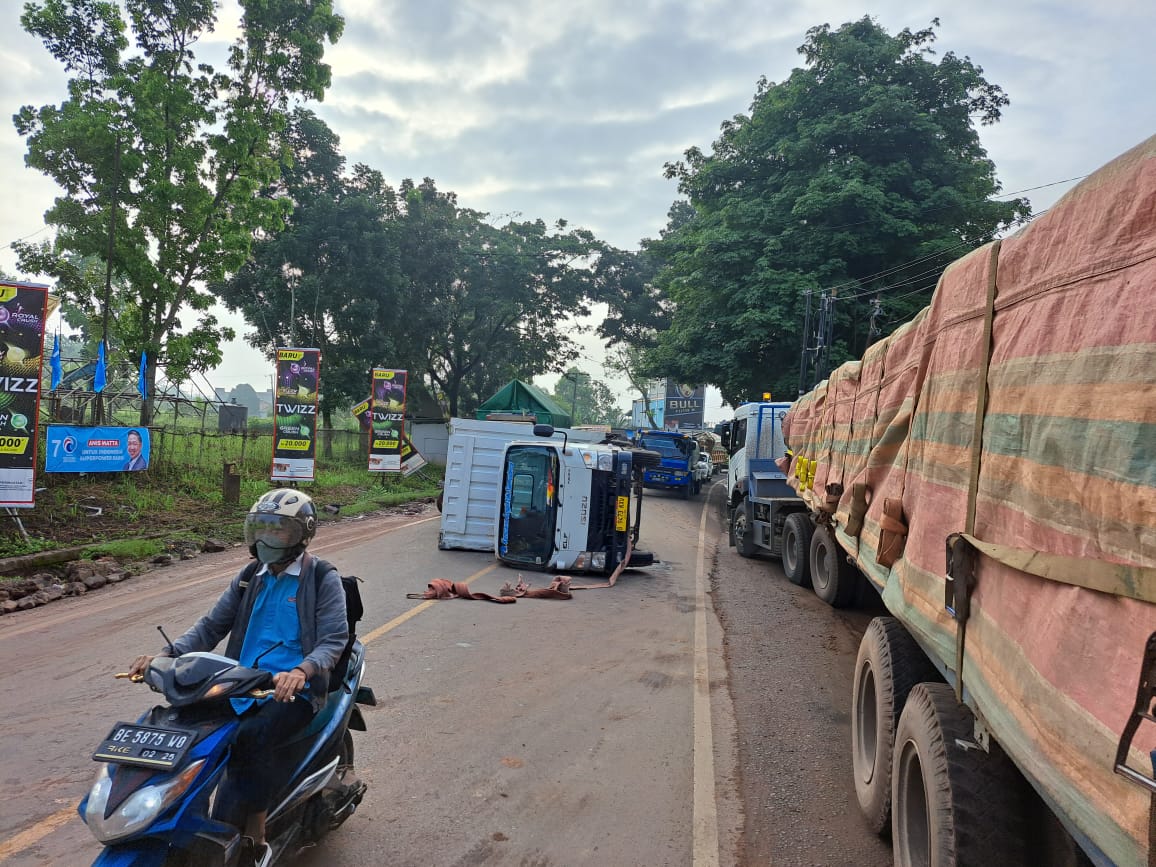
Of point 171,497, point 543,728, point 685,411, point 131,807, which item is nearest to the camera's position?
point 131,807

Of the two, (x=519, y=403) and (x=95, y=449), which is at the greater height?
(x=519, y=403)

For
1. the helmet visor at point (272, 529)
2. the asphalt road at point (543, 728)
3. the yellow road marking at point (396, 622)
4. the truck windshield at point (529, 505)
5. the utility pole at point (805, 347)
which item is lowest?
the yellow road marking at point (396, 622)

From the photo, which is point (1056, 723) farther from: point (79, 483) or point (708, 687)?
point (79, 483)

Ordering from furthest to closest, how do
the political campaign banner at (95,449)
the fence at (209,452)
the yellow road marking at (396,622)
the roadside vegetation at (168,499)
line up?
1. the fence at (209,452)
2. the political campaign banner at (95,449)
3. the roadside vegetation at (168,499)
4. the yellow road marking at (396,622)

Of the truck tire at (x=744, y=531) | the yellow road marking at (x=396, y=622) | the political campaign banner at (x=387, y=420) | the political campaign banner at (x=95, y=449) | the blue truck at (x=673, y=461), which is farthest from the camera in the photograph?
the blue truck at (x=673, y=461)

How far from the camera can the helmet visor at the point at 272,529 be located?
3.23 metres

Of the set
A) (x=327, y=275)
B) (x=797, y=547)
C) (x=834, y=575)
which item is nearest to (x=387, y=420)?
(x=327, y=275)

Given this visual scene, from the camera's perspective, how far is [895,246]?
2288 cm

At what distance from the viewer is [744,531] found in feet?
46.3

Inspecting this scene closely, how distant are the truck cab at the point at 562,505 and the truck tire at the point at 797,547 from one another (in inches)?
105

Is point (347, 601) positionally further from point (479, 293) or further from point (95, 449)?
point (479, 293)

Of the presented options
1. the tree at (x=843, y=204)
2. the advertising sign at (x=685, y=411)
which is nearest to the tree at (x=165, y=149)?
the tree at (x=843, y=204)

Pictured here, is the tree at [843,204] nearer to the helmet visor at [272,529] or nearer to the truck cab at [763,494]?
the truck cab at [763,494]

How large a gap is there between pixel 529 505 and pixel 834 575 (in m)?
4.53
